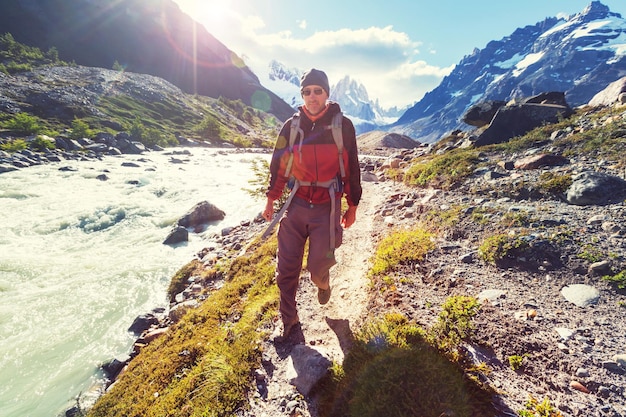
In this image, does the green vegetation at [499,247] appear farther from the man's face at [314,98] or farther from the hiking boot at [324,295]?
the man's face at [314,98]

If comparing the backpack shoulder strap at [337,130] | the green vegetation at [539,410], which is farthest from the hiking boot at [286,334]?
the green vegetation at [539,410]

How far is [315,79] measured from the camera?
463cm

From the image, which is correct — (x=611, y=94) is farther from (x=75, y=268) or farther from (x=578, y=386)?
(x=75, y=268)

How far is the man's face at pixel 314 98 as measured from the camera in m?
4.63

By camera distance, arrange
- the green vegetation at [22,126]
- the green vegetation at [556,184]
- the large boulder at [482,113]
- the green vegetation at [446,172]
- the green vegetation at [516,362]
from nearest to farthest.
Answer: the green vegetation at [516,362], the green vegetation at [556,184], the green vegetation at [446,172], the large boulder at [482,113], the green vegetation at [22,126]

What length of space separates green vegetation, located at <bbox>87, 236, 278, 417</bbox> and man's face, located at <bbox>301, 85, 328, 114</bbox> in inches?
152

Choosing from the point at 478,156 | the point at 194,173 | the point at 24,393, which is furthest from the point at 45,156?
the point at 478,156

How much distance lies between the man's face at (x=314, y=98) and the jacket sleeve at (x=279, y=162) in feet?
1.45

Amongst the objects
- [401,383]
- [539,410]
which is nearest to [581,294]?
[539,410]

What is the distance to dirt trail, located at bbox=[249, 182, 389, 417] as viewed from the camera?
4.06 meters

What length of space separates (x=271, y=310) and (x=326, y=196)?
270cm

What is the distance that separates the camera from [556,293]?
4930 millimetres

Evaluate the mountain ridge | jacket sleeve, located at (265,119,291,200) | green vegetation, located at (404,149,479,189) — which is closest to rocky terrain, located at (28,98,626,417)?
green vegetation, located at (404,149,479,189)

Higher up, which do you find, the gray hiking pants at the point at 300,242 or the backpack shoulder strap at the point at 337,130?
the backpack shoulder strap at the point at 337,130
